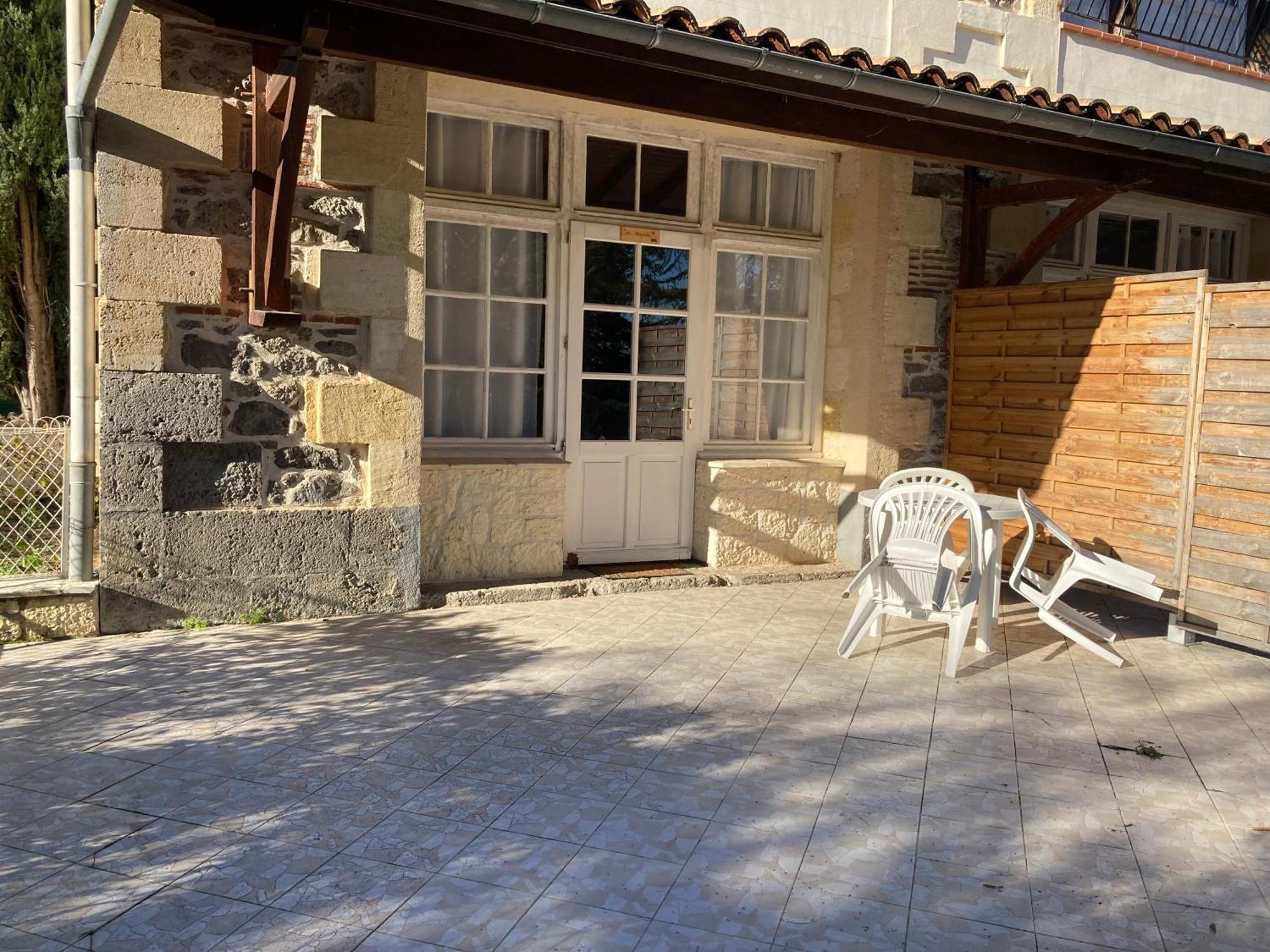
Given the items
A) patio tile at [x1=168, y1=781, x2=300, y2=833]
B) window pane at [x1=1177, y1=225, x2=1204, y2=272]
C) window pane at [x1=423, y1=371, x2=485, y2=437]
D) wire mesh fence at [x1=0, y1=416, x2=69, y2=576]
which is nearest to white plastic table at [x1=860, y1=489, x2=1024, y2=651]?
window pane at [x1=423, y1=371, x2=485, y2=437]

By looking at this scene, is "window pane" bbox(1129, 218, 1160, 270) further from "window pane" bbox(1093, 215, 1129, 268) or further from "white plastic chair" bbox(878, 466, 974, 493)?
"white plastic chair" bbox(878, 466, 974, 493)

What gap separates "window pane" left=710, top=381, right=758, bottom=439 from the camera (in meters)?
6.75

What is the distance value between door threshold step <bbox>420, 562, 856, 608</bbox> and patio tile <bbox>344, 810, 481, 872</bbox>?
256cm

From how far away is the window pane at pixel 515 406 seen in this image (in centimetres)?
611

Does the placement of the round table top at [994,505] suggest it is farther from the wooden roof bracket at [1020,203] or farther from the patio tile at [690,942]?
the patio tile at [690,942]

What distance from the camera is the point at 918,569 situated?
15.5 ft

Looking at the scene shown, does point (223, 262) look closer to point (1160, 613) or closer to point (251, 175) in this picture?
point (251, 175)

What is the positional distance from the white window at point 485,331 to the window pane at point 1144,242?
4773 millimetres

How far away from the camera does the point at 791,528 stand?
6754 mm

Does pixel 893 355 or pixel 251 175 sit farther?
pixel 893 355

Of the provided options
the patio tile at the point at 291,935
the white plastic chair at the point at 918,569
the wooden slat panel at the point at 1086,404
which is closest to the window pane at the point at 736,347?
the wooden slat panel at the point at 1086,404

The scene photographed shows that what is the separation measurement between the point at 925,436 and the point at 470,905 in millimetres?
5096

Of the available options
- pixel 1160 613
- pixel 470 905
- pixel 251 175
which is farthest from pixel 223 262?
pixel 1160 613

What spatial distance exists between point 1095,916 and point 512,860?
1515 mm
